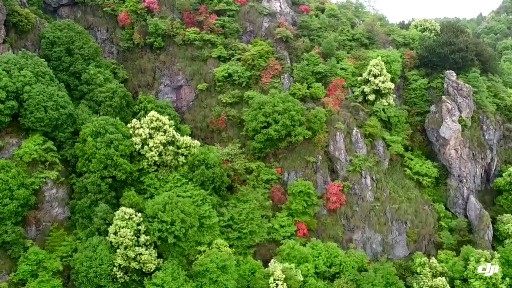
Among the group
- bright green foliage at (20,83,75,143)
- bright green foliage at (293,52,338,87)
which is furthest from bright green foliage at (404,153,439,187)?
bright green foliage at (20,83,75,143)

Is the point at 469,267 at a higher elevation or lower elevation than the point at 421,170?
lower

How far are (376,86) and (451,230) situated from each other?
10.2 metres

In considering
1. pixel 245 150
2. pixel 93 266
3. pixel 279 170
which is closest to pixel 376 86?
pixel 279 170

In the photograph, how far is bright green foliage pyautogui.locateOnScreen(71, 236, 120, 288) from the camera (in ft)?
76.1

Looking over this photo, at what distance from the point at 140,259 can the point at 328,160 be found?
41.8ft

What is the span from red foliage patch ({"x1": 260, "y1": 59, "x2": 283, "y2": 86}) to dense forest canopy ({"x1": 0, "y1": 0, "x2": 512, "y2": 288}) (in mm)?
103

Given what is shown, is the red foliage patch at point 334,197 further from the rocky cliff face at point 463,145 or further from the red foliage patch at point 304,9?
the red foliage patch at point 304,9

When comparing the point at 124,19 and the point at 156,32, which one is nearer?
the point at 156,32

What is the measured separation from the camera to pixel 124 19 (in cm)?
3600

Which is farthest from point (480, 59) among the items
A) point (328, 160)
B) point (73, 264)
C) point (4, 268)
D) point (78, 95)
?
point (4, 268)

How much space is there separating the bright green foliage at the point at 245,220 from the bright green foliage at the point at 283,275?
2.03 m

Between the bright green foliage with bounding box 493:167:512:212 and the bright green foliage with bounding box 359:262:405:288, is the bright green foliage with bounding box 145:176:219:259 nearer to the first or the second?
the bright green foliage with bounding box 359:262:405:288

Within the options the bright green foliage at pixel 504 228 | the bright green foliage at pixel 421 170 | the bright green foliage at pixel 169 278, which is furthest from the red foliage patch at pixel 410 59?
the bright green foliage at pixel 169 278

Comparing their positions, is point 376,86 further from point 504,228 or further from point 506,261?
point 506,261
